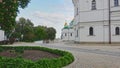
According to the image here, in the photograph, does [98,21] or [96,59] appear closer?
[96,59]

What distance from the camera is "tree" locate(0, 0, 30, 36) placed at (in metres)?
17.3

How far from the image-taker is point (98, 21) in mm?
42094

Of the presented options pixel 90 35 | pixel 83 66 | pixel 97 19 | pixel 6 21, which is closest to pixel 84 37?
pixel 90 35

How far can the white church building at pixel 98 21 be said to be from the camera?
41031mm

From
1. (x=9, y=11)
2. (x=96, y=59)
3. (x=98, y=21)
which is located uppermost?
(x=98, y=21)

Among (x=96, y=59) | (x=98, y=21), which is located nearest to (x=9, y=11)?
(x=96, y=59)

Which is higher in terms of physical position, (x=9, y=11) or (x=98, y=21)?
(x=98, y=21)

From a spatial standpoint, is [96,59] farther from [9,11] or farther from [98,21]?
[98,21]

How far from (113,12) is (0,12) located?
2790 centimetres

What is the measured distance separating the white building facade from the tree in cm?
2502

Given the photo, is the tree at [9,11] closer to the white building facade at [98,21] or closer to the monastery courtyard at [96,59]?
the monastery courtyard at [96,59]

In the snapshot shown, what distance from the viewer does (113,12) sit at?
4106cm

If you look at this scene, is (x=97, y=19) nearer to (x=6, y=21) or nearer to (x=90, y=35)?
(x=90, y=35)

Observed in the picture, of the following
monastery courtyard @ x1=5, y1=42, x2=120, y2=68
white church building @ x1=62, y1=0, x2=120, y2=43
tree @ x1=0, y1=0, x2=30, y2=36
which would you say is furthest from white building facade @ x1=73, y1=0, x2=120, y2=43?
tree @ x1=0, y1=0, x2=30, y2=36
